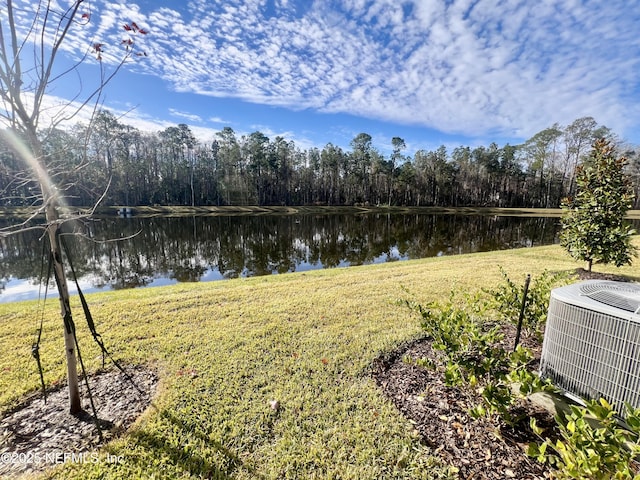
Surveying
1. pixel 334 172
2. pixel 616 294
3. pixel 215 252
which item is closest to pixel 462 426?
pixel 616 294

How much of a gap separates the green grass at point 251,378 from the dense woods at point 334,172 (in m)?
35.6

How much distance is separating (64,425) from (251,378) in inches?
64.3

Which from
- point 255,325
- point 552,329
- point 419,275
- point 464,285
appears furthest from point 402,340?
point 419,275

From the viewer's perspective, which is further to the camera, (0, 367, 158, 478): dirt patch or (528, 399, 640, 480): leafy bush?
(0, 367, 158, 478): dirt patch

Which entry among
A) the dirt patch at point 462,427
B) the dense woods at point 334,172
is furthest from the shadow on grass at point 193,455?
the dense woods at point 334,172

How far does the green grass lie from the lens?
7.30 feet

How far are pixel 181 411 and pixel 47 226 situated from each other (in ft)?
6.40

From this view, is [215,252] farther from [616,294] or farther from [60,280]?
[616,294]

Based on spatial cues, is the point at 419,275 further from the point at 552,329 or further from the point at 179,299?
the point at 179,299

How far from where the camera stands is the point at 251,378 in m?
3.25

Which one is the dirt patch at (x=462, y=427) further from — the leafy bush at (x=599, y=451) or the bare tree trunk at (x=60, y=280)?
the bare tree trunk at (x=60, y=280)

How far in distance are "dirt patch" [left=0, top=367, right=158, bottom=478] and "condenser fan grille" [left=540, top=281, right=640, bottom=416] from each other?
3726 millimetres

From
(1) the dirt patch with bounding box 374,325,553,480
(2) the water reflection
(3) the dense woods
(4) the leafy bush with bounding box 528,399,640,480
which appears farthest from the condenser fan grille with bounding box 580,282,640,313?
(3) the dense woods

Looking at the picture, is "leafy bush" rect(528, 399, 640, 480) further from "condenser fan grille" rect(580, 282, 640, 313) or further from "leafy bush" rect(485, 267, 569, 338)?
"leafy bush" rect(485, 267, 569, 338)
